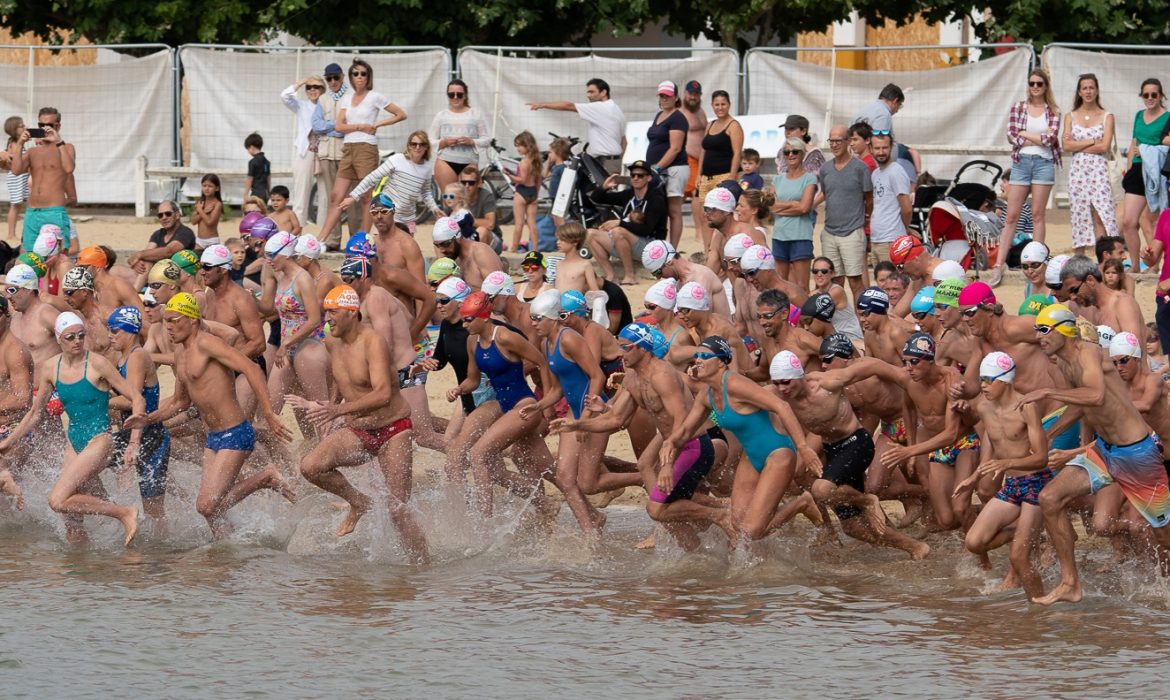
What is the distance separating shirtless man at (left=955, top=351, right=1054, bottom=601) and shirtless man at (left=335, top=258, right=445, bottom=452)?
378 cm

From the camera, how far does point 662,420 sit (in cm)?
1116

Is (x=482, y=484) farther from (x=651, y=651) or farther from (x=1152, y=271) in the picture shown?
(x=1152, y=271)

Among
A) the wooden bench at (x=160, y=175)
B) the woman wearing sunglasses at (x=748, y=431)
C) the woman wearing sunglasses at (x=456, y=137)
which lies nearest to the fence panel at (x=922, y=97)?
the woman wearing sunglasses at (x=456, y=137)

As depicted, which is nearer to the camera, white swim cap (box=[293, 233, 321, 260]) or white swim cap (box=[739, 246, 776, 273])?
white swim cap (box=[739, 246, 776, 273])

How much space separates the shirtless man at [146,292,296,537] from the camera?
1146cm

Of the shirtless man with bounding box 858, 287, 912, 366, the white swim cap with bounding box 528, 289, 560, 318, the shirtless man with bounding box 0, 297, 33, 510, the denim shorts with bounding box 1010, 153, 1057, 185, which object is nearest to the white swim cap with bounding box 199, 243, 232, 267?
the shirtless man with bounding box 0, 297, 33, 510

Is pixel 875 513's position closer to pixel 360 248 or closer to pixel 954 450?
pixel 954 450

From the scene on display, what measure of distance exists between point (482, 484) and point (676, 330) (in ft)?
5.06

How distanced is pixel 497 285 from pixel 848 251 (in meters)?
4.35

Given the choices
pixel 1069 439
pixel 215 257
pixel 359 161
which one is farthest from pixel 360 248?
pixel 359 161

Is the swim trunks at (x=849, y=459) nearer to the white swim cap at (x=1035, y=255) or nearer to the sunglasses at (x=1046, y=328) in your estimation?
the sunglasses at (x=1046, y=328)

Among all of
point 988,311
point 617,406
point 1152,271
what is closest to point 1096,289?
point 988,311

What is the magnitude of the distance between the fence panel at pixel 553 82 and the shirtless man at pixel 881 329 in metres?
9.32

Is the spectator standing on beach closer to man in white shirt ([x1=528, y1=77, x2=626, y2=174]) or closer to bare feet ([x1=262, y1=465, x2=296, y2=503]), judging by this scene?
man in white shirt ([x1=528, y1=77, x2=626, y2=174])
